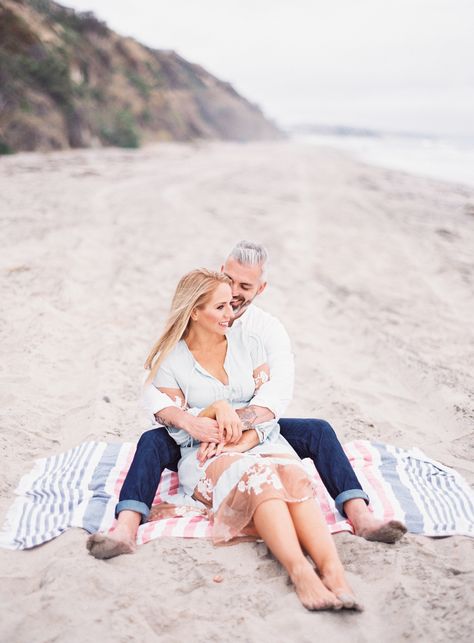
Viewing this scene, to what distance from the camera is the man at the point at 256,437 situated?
8.55 ft

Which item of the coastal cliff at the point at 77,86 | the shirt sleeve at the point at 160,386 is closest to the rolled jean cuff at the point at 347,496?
the shirt sleeve at the point at 160,386

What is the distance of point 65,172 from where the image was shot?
511 inches

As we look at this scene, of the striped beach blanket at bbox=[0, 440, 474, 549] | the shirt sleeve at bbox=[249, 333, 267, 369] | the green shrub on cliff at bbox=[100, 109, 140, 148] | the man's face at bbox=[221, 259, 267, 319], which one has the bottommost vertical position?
the striped beach blanket at bbox=[0, 440, 474, 549]

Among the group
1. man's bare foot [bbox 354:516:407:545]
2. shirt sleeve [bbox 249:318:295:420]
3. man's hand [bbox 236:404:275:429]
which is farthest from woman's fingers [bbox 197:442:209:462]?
man's bare foot [bbox 354:516:407:545]

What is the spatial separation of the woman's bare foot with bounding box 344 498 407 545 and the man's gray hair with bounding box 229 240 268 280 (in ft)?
4.65

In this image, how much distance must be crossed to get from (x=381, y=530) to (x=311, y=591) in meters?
0.54

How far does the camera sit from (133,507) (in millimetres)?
2680

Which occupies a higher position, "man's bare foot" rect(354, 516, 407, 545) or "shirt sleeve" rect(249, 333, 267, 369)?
"shirt sleeve" rect(249, 333, 267, 369)

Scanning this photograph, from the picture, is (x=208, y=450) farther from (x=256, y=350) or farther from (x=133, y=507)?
(x=256, y=350)

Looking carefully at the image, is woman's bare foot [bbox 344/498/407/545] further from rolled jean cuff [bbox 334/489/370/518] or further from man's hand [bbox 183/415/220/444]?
man's hand [bbox 183/415/220/444]

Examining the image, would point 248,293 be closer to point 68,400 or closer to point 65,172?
point 68,400

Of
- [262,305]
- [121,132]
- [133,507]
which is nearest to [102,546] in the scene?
[133,507]

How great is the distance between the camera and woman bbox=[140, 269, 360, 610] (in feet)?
7.62

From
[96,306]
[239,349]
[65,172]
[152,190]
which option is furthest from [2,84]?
[239,349]
